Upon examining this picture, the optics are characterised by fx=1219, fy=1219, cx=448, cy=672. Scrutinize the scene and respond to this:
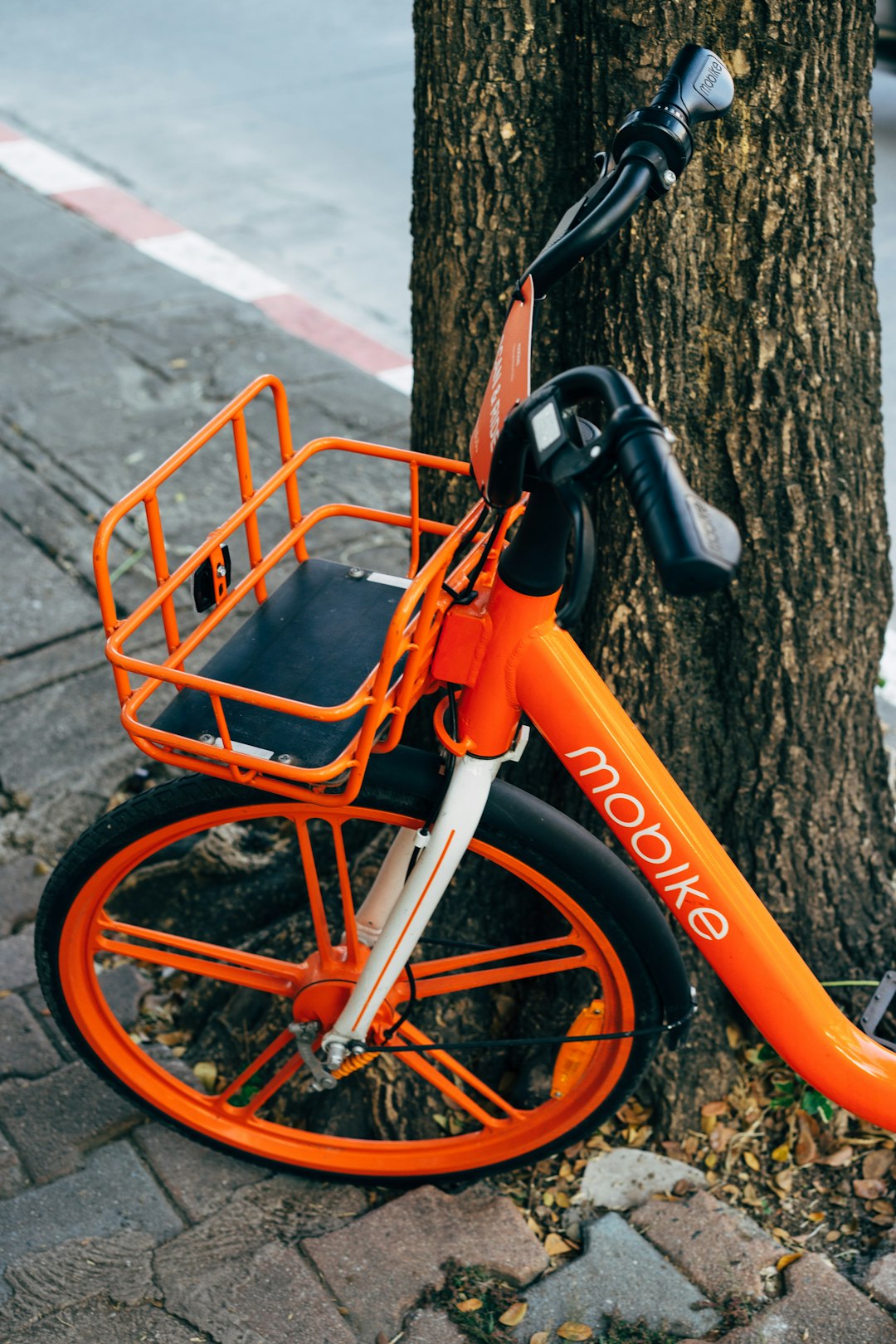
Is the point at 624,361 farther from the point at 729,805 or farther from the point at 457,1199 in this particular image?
the point at 457,1199

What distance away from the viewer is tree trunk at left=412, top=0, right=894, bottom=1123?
173 cm

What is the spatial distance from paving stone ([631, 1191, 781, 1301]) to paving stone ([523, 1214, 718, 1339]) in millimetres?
24

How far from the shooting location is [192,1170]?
2131 millimetres

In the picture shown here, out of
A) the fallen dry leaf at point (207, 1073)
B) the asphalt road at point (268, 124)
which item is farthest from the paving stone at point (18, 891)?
the asphalt road at point (268, 124)

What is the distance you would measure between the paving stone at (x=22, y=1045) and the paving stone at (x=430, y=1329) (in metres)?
0.84

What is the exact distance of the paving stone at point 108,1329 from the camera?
1796 mm

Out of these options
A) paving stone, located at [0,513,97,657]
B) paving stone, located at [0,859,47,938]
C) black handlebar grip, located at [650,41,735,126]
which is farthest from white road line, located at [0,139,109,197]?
black handlebar grip, located at [650,41,735,126]

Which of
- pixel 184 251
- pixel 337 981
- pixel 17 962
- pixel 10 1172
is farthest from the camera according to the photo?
pixel 184 251

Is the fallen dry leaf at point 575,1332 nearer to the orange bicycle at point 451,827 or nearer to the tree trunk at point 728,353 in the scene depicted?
the orange bicycle at point 451,827

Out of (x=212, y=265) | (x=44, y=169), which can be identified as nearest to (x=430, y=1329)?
(x=212, y=265)

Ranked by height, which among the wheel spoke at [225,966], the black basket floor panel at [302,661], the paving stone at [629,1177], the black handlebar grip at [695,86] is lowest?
the paving stone at [629,1177]

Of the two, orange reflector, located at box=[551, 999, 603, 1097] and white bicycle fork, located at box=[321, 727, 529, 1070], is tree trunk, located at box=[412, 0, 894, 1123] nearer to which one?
orange reflector, located at box=[551, 999, 603, 1097]

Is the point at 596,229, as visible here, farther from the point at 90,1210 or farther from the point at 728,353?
the point at 90,1210

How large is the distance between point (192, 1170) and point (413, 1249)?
0.42 m
